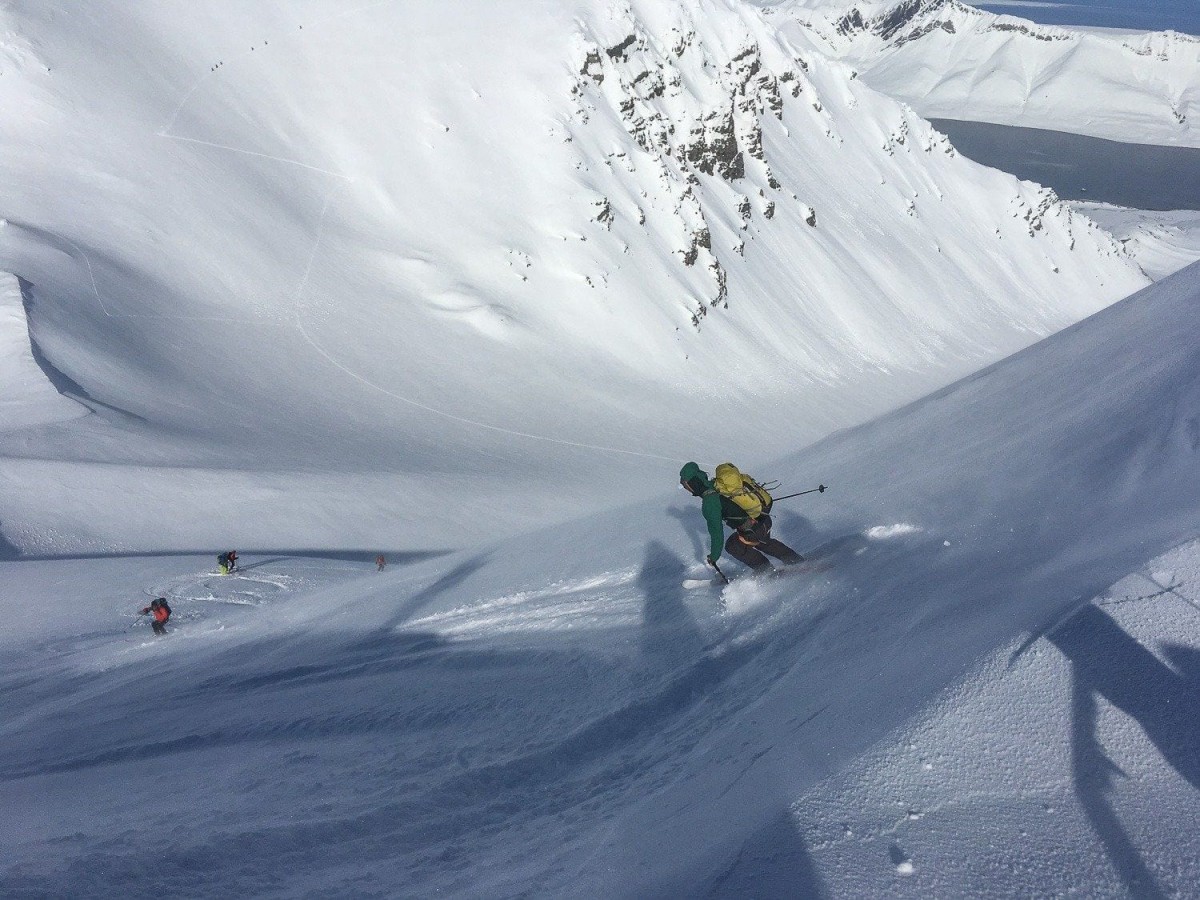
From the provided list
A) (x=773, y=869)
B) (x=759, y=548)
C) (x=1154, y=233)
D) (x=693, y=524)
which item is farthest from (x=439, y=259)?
(x=1154, y=233)

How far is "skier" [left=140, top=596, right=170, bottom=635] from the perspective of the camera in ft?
29.4

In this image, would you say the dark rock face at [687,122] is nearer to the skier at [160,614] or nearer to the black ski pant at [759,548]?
the black ski pant at [759,548]

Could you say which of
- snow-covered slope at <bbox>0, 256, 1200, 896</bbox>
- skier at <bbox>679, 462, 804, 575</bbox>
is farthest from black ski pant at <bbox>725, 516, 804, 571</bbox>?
snow-covered slope at <bbox>0, 256, 1200, 896</bbox>

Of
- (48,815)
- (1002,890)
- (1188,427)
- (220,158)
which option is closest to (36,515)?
(48,815)

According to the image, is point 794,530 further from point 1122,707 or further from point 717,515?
point 1122,707

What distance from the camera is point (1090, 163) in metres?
144

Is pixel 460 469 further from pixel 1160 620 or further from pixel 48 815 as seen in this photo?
pixel 1160 620

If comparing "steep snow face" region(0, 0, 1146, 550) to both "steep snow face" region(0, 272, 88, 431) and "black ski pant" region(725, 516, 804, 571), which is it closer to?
"steep snow face" region(0, 272, 88, 431)

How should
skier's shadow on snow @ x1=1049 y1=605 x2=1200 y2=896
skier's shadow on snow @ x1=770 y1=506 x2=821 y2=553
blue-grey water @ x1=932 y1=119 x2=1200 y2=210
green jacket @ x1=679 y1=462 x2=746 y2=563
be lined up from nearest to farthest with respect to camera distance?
skier's shadow on snow @ x1=1049 y1=605 x2=1200 y2=896 < green jacket @ x1=679 y1=462 x2=746 y2=563 < skier's shadow on snow @ x1=770 y1=506 x2=821 y2=553 < blue-grey water @ x1=932 y1=119 x2=1200 y2=210

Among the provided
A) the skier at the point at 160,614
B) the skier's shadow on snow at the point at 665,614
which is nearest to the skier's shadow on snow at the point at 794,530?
the skier's shadow on snow at the point at 665,614

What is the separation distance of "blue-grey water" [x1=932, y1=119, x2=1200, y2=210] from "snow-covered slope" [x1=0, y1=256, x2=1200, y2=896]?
13117cm

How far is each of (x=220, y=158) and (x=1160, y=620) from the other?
113ft

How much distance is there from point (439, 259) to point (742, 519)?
2716 centimetres

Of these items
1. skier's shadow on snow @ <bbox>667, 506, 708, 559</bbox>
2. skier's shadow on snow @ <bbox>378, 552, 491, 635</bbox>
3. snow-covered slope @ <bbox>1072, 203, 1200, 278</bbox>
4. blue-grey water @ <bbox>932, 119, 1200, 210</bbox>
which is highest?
blue-grey water @ <bbox>932, 119, 1200, 210</bbox>
